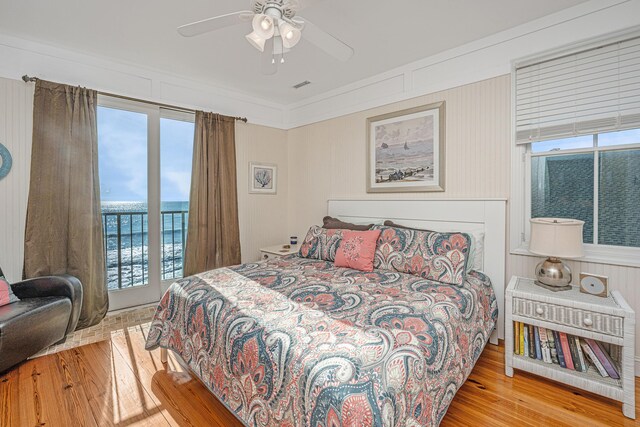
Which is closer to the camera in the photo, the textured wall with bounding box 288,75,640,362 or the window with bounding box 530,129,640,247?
the window with bounding box 530,129,640,247

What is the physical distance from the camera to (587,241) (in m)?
2.30

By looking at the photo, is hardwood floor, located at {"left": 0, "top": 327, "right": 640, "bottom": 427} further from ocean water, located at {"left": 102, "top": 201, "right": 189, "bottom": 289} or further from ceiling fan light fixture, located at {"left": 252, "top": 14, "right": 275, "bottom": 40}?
ceiling fan light fixture, located at {"left": 252, "top": 14, "right": 275, "bottom": 40}

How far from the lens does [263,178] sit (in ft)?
14.0

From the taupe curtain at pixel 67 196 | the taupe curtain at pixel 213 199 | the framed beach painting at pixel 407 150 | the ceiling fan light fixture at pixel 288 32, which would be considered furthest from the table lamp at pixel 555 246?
the taupe curtain at pixel 67 196

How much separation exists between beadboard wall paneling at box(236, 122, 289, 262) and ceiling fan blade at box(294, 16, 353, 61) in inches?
88.9

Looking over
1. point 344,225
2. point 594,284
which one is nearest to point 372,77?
point 344,225

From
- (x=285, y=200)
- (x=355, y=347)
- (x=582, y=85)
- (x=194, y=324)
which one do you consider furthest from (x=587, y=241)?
(x=285, y=200)

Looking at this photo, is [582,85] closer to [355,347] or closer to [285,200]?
[355,347]

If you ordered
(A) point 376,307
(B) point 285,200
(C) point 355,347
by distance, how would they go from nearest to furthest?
(C) point 355,347
(A) point 376,307
(B) point 285,200

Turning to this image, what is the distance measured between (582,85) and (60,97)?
4.37 m

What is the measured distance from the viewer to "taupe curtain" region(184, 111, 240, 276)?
3.54 m

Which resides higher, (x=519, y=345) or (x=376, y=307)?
(x=376, y=307)

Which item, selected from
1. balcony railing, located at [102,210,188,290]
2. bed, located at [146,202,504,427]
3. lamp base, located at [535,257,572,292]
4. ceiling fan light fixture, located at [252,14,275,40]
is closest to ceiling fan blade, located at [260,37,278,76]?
ceiling fan light fixture, located at [252,14,275,40]

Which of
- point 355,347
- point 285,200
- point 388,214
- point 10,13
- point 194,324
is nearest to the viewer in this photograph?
point 355,347
